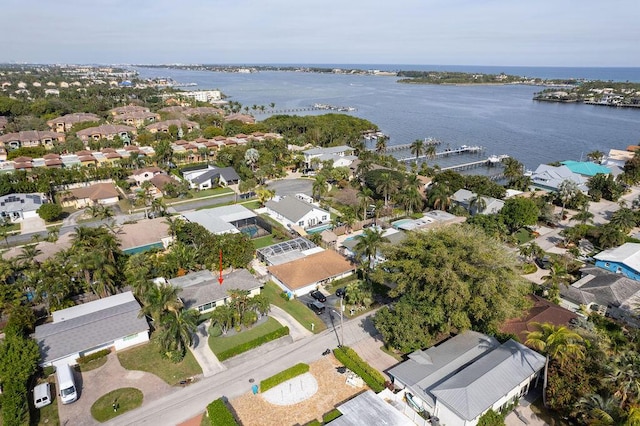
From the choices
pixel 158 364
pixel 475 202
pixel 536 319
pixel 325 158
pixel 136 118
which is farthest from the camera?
pixel 136 118

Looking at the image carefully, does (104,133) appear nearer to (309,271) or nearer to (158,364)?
(309,271)

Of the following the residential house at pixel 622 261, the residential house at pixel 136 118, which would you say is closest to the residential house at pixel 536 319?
the residential house at pixel 622 261

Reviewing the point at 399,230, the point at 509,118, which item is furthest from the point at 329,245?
the point at 509,118

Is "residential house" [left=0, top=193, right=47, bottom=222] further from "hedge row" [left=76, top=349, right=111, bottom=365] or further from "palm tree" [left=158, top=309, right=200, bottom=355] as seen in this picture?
"palm tree" [left=158, top=309, right=200, bottom=355]

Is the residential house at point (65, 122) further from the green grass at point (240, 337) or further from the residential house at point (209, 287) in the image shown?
the green grass at point (240, 337)

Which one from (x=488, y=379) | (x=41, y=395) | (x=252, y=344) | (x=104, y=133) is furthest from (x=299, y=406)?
(x=104, y=133)

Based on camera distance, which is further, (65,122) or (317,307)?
(65,122)

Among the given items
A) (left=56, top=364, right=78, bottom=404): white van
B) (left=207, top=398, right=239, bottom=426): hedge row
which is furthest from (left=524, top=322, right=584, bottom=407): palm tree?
(left=56, top=364, right=78, bottom=404): white van
